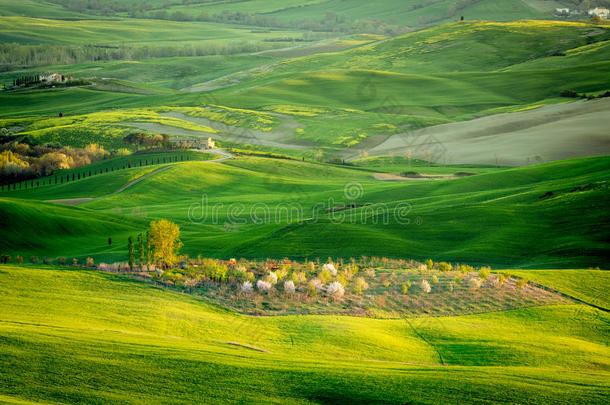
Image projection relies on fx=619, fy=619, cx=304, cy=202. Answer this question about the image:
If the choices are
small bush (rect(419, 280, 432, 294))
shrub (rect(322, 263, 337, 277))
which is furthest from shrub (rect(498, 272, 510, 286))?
shrub (rect(322, 263, 337, 277))

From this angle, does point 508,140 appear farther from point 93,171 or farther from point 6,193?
point 6,193

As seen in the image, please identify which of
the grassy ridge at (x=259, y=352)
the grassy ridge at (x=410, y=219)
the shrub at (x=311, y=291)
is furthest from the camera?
the grassy ridge at (x=410, y=219)

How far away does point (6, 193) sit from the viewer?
104 m

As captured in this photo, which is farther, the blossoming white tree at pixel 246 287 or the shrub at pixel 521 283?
the shrub at pixel 521 283

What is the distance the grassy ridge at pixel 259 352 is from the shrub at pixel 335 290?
4.09 metres

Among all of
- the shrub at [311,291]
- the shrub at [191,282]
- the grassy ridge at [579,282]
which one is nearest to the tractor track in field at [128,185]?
the shrub at [191,282]

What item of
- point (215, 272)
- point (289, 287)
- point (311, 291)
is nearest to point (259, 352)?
point (311, 291)

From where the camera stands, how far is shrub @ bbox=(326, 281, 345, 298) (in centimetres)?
3397

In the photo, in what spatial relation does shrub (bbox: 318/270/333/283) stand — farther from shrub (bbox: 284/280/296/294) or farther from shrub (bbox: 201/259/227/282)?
shrub (bbox: 201/259/227/282)

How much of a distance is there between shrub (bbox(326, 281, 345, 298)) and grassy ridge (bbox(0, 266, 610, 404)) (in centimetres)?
409

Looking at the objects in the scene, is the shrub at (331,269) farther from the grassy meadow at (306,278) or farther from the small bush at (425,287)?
the small bush at (425,287)

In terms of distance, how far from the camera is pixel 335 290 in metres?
34.2

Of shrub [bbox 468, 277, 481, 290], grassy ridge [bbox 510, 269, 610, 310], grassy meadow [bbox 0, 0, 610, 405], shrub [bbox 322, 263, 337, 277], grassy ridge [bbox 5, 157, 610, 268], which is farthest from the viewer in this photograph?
grassy ridge [bbox 5, 157, 610, 268]

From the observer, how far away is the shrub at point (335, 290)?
34.0 meters
